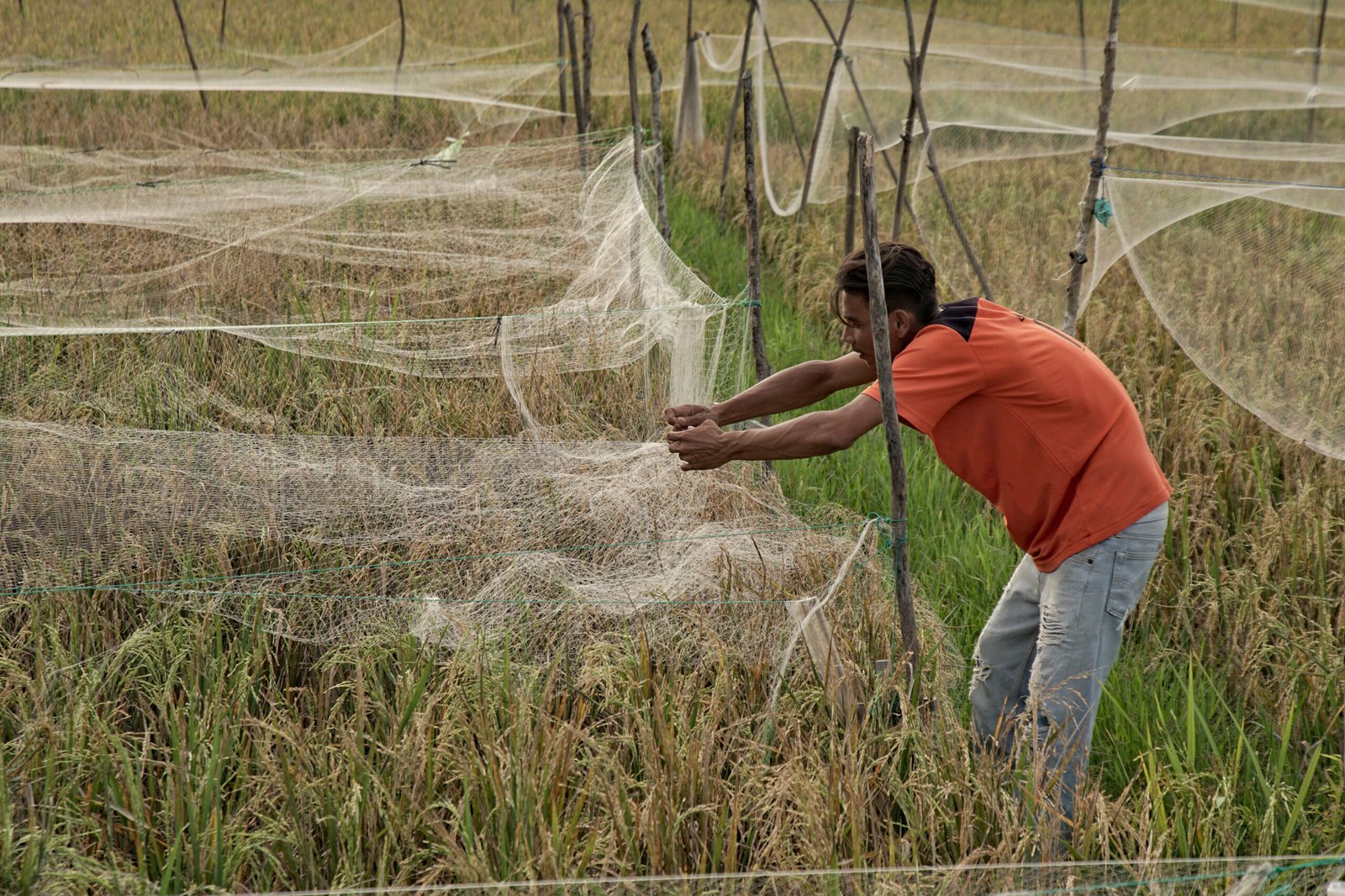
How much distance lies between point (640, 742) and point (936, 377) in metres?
0.99

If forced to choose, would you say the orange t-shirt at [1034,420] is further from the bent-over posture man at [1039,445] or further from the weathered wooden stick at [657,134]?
the weathered wooden stick at [657,134]

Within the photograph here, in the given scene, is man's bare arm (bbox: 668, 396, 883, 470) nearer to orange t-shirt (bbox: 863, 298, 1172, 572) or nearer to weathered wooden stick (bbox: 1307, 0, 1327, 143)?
orange t-shirt (bbox: 863, 298, 1172, 572)

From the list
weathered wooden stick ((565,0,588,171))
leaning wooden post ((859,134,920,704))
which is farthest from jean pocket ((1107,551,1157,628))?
weathered wooden stick ((565,0,588,171))

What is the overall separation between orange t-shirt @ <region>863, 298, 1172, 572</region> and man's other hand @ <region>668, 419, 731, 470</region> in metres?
0.36

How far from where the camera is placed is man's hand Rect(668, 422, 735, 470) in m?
2.59

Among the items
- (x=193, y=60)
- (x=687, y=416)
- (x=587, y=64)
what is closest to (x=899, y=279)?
(x=687, y=416)

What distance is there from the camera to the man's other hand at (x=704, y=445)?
8.50 feet

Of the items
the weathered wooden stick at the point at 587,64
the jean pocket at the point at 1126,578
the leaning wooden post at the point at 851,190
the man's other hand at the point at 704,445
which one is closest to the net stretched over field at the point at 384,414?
the man's other hand at the point at 704,445

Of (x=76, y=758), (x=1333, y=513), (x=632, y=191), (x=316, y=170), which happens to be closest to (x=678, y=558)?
(x=76, y=758)

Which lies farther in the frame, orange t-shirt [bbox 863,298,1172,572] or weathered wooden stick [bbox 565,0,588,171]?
weathered wooden stick [bbox 565,0,588,171]

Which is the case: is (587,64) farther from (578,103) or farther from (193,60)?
(193,60)

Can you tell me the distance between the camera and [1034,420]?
95.5 inches

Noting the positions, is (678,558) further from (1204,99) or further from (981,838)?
(1204,99)

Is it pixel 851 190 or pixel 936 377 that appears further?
pixel 851 190
